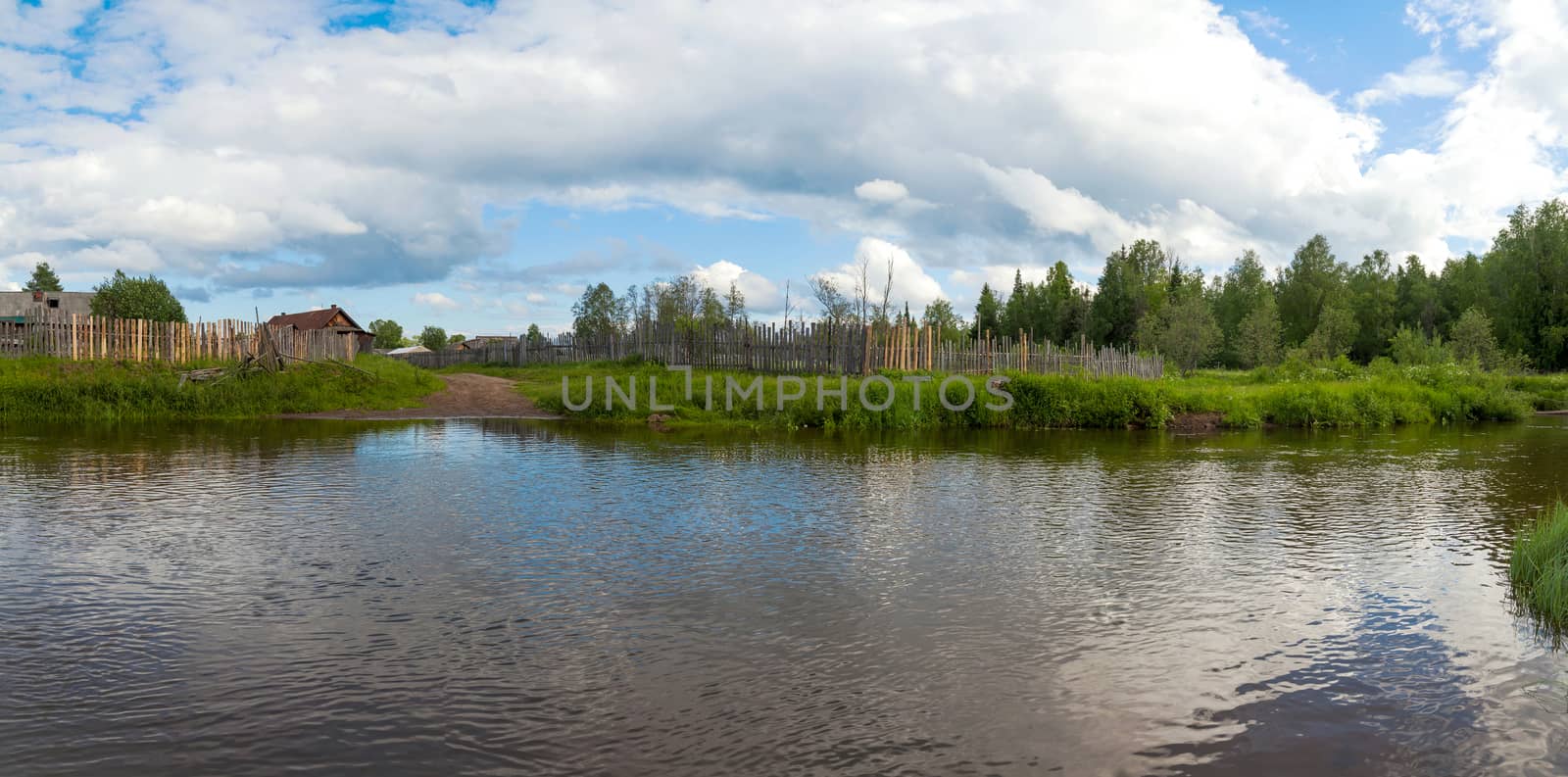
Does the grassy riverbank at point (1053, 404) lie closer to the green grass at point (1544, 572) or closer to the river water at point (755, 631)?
the river water at point (755, 631)

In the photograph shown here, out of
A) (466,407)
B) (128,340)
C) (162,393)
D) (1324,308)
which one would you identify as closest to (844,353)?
(466,407)

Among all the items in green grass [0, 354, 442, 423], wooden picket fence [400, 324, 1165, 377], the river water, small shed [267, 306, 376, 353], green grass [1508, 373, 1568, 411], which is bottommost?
the river water

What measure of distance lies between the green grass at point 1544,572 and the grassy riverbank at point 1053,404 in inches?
666

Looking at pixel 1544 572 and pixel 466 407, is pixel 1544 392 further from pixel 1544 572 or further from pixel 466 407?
pixel 466 407

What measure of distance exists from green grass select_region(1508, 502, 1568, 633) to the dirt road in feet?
74.5

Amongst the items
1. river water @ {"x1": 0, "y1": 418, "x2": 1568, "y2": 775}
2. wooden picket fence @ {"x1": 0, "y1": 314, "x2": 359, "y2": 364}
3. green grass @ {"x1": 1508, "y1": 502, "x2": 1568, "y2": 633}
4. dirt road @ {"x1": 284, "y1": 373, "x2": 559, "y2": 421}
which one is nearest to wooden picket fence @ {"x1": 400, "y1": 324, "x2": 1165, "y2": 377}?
dirt road @ {"x1": 284, "y1": 373, "x2": 559, "y2": 421}

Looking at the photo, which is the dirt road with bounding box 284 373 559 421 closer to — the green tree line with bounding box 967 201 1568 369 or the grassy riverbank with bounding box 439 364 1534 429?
the grassy riverbank with bounding box 439 364 1534 429

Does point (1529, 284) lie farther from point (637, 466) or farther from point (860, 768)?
point (860, 768)

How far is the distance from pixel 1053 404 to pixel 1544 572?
65.7 ft

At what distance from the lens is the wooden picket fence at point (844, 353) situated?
30.5m

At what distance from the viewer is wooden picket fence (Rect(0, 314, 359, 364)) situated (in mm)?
27719

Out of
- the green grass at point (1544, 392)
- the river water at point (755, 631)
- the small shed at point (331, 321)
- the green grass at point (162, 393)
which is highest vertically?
the small shed at point (331, 321)

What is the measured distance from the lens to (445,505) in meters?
11.2

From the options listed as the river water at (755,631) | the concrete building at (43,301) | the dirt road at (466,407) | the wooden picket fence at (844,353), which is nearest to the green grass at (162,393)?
the dirt road at (466,407)
